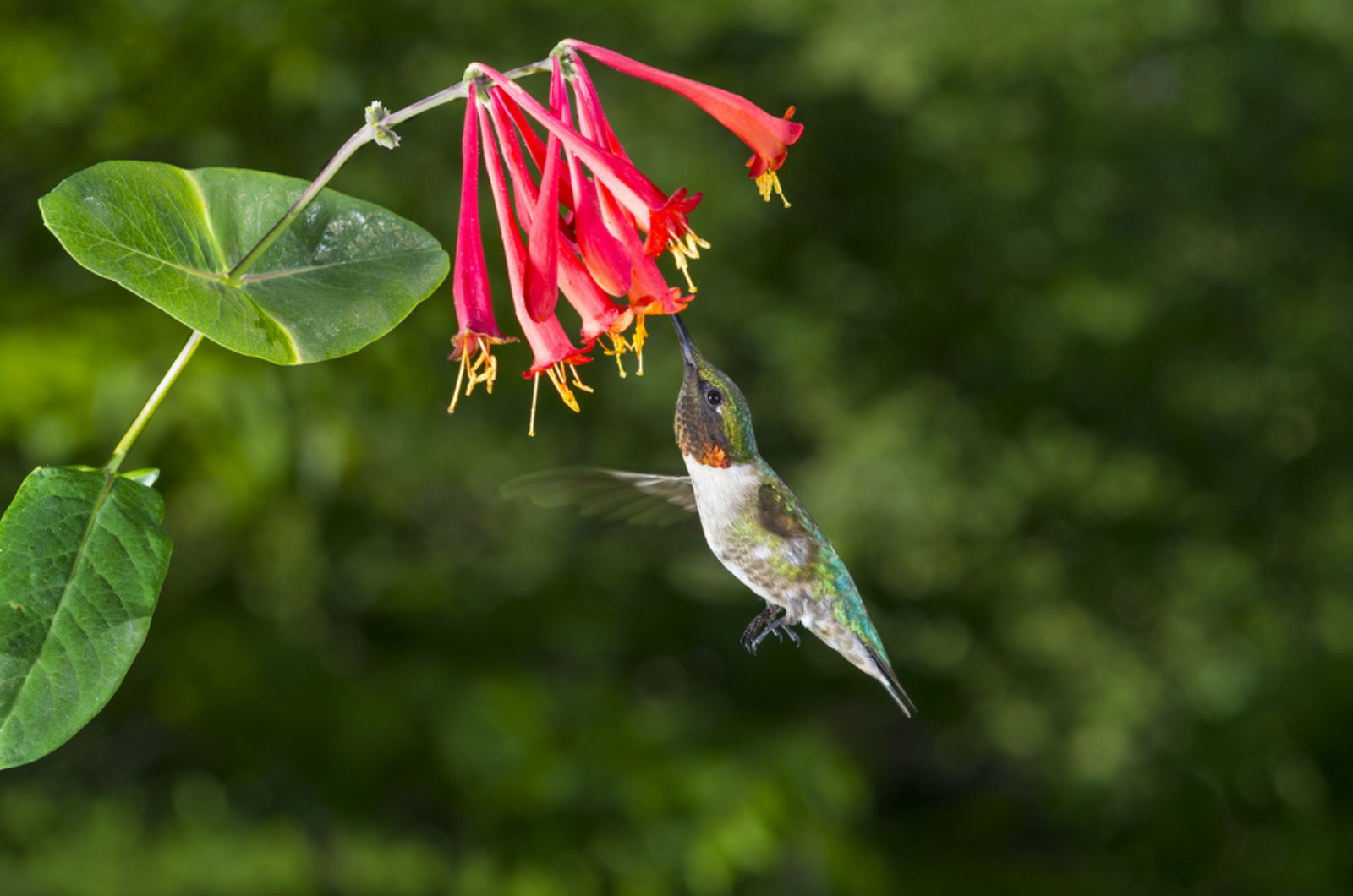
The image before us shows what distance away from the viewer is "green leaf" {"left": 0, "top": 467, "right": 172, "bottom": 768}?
852mm

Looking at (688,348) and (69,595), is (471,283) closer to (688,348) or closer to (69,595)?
(688,348)

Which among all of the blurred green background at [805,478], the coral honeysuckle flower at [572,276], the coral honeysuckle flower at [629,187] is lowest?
the blurred green background at [805,478]

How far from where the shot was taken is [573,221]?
100cm

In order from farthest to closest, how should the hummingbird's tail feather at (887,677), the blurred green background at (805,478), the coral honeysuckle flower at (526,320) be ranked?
the blurred green background at (805,478), the hummingbird's tail feather at (887,677), the coral honeysuckle flower at (526,320)

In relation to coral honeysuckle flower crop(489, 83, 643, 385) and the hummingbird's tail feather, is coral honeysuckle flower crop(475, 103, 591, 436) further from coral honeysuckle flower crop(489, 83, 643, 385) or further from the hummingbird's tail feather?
the hummingbird's tail feather

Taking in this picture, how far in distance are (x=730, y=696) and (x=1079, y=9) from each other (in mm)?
2607

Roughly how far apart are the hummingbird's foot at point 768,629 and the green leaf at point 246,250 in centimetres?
42

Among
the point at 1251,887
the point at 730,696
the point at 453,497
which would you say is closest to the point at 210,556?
the point at 730,696

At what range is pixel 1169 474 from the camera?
4.96 meters

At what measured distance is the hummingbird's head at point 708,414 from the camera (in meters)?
1.11

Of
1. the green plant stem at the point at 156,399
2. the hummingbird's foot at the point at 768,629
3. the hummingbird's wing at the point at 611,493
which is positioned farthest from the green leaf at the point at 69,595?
the hummingbird's foot at the point at 768,629

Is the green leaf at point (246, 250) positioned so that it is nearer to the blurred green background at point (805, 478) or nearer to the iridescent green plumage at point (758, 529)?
the iridescent green plumage at point (758, 529)

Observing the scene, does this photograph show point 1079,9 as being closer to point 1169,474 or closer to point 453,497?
point 1169,474

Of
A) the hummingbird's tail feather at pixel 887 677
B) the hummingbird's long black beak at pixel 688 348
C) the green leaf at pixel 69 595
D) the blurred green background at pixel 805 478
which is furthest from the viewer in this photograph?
the blurred green background at pixel 805 478
